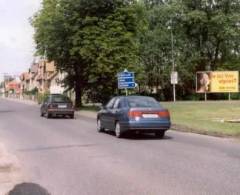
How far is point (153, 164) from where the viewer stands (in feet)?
42.1

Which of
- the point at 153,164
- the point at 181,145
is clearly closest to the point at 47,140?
the point at 181,145

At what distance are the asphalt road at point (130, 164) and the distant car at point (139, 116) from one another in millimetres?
432

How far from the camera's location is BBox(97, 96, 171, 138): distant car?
66.6 feet

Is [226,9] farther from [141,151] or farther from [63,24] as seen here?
[141,151]

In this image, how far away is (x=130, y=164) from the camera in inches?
507

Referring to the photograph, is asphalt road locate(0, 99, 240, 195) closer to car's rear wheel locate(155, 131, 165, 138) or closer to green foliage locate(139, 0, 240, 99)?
car's rear wheel locate(155, 131, 165, 138)

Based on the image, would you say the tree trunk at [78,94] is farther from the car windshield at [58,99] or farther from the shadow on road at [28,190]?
the shadow on road at [28,190]

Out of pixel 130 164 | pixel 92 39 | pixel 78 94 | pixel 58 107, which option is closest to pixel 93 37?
Answer: pixel 92 39

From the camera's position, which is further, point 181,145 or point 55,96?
point 55,96

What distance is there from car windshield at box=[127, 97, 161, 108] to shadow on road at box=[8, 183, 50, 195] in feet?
35.7

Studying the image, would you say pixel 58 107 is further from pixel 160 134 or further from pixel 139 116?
pixel 139 116

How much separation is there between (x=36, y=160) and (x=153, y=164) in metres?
3.01

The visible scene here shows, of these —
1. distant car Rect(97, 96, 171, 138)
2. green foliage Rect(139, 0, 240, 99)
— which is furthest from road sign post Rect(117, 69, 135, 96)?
green foliage Rect(139, 0, 240, 99)

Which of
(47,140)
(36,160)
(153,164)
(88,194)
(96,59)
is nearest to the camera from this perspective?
(88,194)
